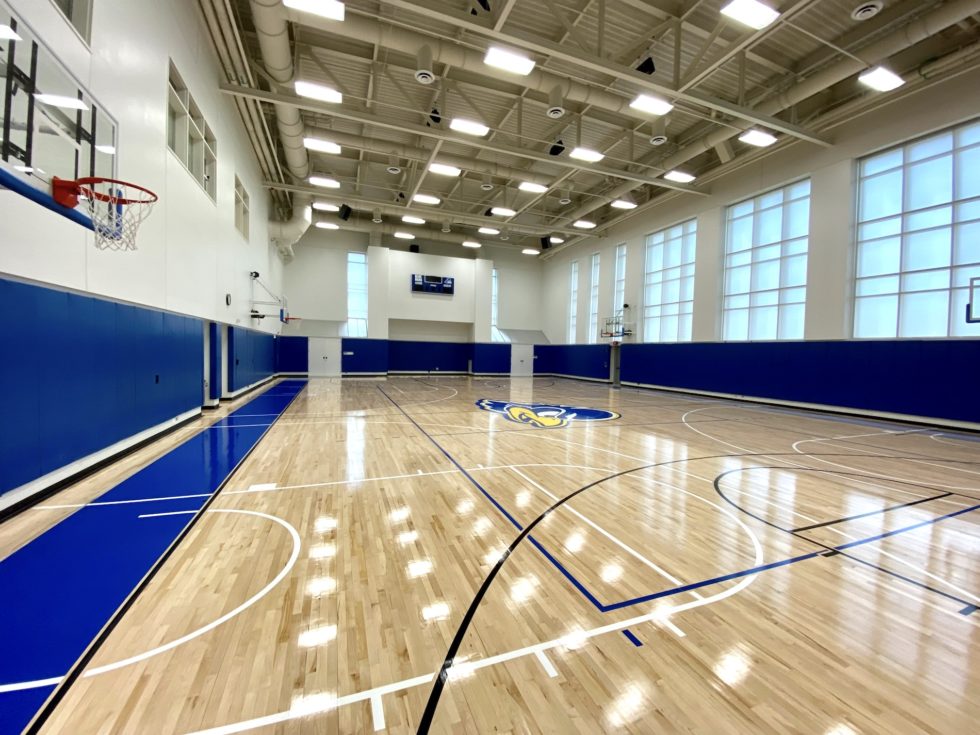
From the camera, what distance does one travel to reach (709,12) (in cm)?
755

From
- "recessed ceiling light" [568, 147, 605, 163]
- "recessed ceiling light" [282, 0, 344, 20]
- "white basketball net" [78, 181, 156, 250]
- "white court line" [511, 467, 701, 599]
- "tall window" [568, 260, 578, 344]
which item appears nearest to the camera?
"white court line" [511, 467, 701, 599]

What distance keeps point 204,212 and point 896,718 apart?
1014cm

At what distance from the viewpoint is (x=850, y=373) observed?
388 inches

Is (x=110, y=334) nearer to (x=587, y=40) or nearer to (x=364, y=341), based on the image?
(x=587, y=40)

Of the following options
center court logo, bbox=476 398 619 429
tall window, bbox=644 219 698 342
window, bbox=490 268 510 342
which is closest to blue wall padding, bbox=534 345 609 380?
window, bbox=490 268 510 342

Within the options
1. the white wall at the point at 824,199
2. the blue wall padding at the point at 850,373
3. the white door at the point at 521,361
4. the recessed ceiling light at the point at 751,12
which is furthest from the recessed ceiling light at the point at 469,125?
the white door at the point at 521,361

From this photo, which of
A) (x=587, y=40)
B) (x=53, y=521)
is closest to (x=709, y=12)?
(x=587, y=40)

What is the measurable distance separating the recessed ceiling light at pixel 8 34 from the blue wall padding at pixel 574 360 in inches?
702

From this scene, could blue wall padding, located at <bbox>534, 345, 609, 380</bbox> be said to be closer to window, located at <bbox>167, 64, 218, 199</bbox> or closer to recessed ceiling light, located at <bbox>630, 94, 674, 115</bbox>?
recessed ceiling light, located at <bbox>630, 94, 674, 115</bbox>

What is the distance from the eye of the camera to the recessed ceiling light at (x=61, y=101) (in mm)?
3247

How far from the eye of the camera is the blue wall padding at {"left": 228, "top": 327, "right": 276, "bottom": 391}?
1019cm

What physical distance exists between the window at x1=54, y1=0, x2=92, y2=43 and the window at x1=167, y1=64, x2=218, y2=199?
7.09ft

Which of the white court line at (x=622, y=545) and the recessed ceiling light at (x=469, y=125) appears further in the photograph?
the recessed ceiling light at (x=469, y=125)

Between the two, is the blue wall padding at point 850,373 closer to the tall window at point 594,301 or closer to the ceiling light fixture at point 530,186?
the tall window at point 594,301
